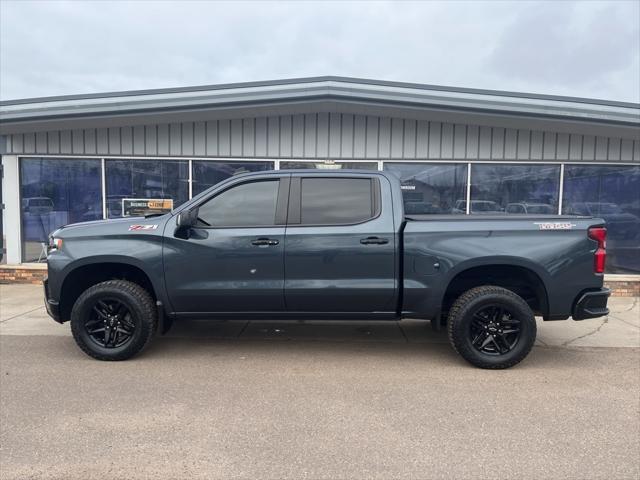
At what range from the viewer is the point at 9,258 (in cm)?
934

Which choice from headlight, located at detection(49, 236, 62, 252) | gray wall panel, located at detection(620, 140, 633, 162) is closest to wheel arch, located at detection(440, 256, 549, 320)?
headlight, located at detection(49, 236, 62, 252)

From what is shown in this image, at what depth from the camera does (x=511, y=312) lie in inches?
182

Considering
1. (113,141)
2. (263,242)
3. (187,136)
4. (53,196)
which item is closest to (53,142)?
(53,196)

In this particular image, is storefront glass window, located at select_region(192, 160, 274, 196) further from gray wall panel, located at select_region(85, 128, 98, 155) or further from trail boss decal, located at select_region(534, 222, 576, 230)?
trail boss decal, located at select_region(534, 222, 576, 230)

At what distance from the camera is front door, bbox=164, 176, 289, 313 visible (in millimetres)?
4707

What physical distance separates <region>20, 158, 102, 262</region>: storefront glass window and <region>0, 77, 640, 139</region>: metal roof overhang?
1.17 meters

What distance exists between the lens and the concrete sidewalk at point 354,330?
579cm

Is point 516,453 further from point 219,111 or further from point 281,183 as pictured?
point 219,111

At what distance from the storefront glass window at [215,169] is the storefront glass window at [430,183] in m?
2.48

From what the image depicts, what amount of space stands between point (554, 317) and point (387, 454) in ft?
8.59

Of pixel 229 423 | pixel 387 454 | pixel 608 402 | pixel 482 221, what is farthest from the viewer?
pixel 482 221

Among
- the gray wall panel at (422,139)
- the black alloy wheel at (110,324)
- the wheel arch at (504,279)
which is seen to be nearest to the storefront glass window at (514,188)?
the gray wall panel at (422,139)

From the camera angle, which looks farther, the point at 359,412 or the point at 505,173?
the point at 505,173

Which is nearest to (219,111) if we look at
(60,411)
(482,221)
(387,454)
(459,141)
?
(459,141)
